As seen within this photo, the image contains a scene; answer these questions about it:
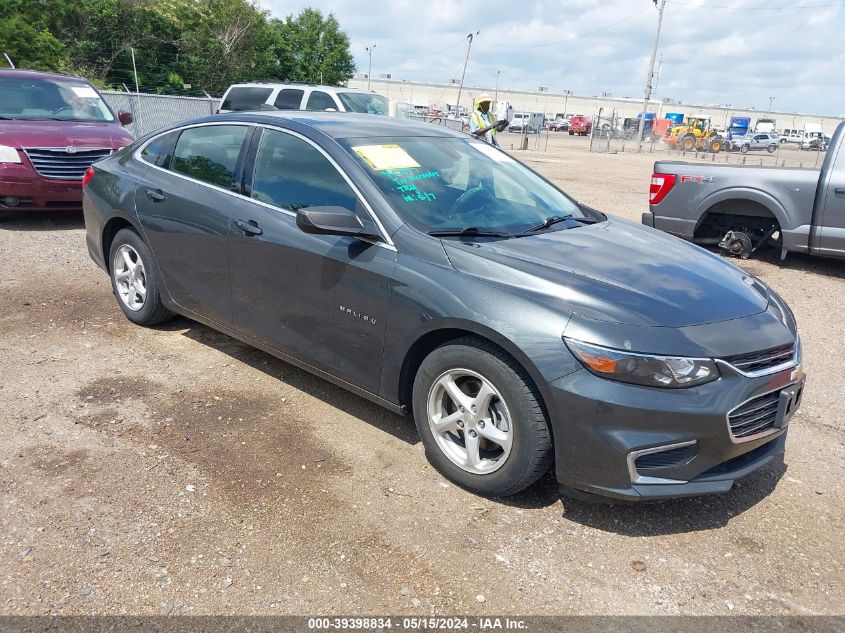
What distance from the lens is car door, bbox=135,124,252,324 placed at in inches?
173

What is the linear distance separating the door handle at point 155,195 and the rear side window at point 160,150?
20cm

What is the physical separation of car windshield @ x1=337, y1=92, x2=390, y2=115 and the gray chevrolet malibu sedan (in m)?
Result: 8.35

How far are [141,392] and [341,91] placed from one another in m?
9.80

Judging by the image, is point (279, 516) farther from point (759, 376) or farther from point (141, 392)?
point (759, 376)

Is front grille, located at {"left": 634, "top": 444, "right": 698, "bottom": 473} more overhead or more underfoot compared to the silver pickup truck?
more underfoot

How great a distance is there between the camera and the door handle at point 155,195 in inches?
189

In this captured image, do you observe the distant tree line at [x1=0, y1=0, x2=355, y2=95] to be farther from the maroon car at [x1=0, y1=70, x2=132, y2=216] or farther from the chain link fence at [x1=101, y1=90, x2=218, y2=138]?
the maroon car at [x1=0, y1=70, x2=132, y2=216]

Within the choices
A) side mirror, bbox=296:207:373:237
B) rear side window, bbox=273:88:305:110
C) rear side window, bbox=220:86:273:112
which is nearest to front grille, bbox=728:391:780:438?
side mirror, bbox=296:207:373:237

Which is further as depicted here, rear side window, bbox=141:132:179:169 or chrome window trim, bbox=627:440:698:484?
rear side window, bbox=141:132:179:169

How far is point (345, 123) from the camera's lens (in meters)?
4.34

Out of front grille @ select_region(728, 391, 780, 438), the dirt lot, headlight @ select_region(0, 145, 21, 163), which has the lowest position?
the dirt lot

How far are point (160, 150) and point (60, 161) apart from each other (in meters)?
4.24

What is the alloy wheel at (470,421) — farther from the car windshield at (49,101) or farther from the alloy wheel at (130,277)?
the car windshield at (49,101)

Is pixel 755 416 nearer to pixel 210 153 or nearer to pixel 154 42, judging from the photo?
pixel 210 153
